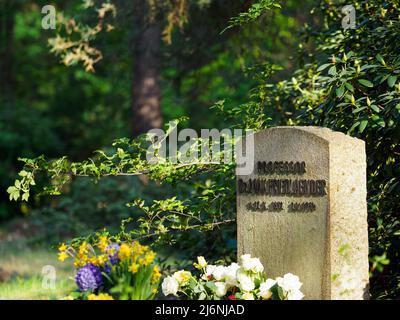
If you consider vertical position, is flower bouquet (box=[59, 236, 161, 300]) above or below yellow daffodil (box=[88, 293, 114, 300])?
above

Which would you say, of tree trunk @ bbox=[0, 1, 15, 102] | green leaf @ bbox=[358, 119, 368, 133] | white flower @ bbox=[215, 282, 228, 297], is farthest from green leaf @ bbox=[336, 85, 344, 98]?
tree trunk @ bbox=[0, 1, 15, 102]

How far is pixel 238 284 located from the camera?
5.17 metres

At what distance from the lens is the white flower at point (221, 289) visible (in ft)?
17.1

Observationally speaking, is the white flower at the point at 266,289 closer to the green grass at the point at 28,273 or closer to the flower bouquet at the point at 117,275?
the flower bouquet at the point at 117,275

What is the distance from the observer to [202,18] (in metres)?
10.0

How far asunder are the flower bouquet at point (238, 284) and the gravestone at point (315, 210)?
9.2 inches

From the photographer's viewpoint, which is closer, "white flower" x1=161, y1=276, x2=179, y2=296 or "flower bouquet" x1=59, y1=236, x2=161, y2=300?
"flower bouquet" x1=59, y1=236, x2=161, y2=300

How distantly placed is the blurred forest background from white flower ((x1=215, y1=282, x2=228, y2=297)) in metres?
1.00

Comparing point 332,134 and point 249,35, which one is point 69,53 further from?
point 332,134

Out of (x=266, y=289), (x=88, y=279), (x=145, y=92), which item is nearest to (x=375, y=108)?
(x=266, y=289)

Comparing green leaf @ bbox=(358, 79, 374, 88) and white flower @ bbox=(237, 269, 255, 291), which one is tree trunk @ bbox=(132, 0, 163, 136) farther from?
white flower @ bbox=(237, 269, 255, 291)

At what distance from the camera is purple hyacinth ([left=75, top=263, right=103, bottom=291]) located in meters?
4.66

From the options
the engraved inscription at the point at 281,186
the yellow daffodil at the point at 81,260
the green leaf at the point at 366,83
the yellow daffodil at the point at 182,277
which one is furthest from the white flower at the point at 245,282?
the green leaf at the point at 366,83
